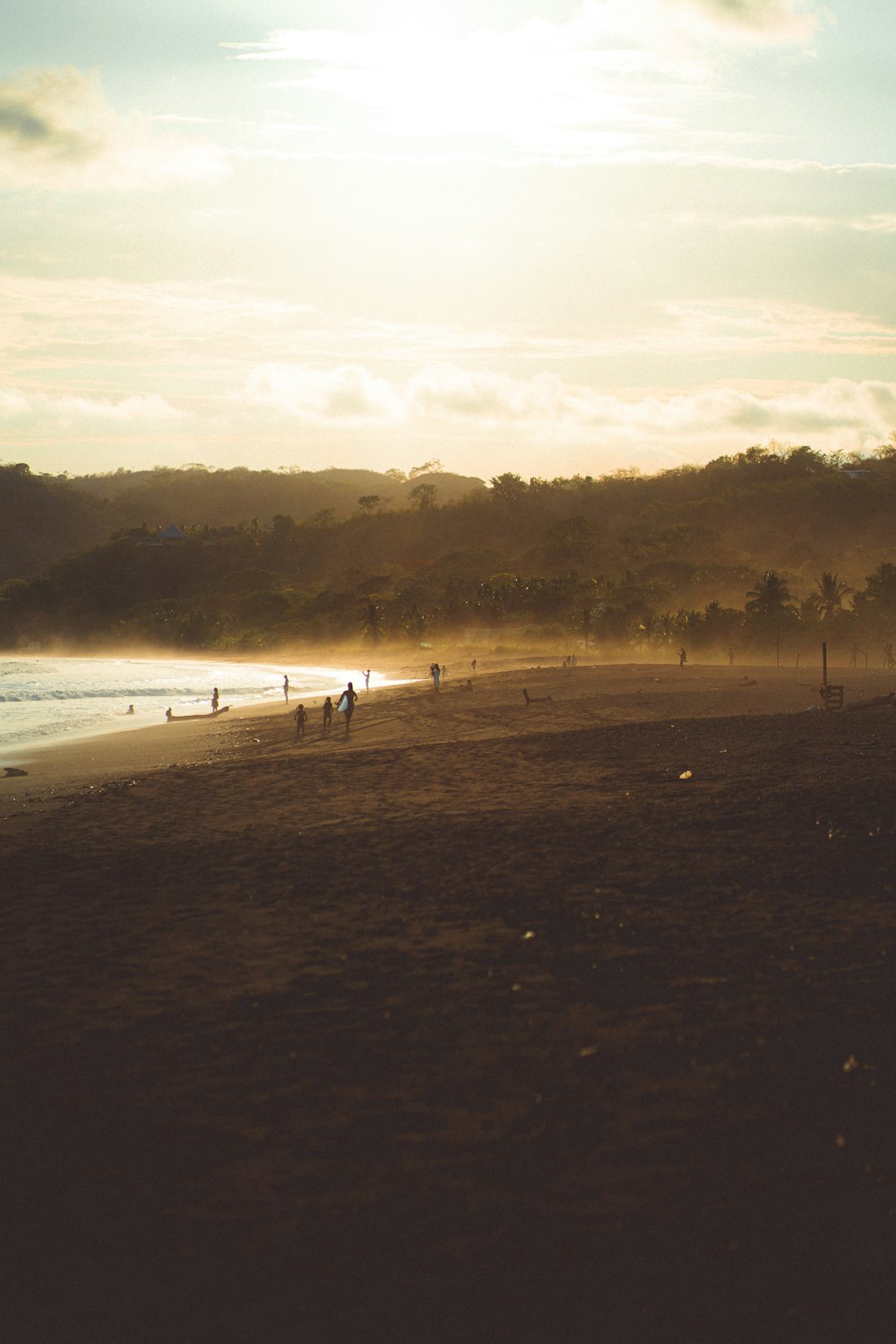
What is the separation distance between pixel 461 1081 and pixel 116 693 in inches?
2075

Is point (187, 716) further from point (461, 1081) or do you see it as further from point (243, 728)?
point (461, 1081)

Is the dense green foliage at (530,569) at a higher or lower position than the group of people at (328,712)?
higher

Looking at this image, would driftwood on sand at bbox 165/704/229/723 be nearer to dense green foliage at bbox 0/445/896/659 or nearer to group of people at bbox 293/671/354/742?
group of people at bbox 293/671/354/742

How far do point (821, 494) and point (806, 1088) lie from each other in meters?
161

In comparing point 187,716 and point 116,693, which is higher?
point 116,693

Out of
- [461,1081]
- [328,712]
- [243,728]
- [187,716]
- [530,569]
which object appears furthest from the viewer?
[530,569]

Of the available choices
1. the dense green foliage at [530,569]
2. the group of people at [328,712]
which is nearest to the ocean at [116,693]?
the group of people at [328,712]

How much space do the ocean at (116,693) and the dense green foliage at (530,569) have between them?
2091 cm

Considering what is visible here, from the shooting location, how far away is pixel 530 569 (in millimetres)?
137625

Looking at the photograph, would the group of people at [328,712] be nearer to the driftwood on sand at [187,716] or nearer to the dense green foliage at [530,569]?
the driftwood on sand at [187,716]

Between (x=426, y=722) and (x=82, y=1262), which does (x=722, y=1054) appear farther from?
(x=426, y=722)

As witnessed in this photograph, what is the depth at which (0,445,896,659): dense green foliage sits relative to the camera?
77812 millimetres

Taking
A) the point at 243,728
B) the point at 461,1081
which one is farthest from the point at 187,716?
the point at 461,1081

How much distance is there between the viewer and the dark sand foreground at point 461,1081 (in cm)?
414
